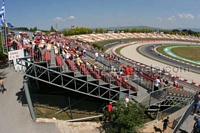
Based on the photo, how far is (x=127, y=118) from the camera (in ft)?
37.8

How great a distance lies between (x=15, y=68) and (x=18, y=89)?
6276 millimetres

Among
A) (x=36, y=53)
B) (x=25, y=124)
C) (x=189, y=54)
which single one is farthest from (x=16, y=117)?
(x=189, y=54)

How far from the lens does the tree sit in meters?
11.6

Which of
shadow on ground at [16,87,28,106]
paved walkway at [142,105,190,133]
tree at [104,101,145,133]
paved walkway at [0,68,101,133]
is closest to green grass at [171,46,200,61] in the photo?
paved walkway at [142,105,190,133]

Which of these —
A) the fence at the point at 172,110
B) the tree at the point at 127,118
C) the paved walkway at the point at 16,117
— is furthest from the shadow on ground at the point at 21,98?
the fence at the point at 172,110

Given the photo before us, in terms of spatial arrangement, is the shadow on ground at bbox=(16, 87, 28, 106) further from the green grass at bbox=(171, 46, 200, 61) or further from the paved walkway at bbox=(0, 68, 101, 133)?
the green grass at bbox=(171, 46, 200, 61)

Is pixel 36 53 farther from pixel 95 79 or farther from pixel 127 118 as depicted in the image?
pixel 127 118

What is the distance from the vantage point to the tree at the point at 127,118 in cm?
1159

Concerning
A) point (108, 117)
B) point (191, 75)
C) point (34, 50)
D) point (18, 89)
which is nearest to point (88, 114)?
point (108, 117)

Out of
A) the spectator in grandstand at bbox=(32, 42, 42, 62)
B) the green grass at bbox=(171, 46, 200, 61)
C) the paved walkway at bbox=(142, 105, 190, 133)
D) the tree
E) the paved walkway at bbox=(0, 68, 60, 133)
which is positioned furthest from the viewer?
the green grass at bbox=(171, 46, 200, 61)

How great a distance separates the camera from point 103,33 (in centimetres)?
9006

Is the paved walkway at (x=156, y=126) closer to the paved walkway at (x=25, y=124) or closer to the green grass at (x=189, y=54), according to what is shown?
the paved walkway at (x=25, y=124)

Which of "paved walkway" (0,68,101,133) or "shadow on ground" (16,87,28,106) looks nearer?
"paved walkway" (0,68,101,133)

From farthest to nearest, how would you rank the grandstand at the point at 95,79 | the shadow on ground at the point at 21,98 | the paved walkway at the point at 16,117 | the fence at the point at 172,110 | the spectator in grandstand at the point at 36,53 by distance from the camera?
the shadow on ground at the point at 21,98
the fence at the point at 172,110
the spectator in grandstand at the point at 36,53
the grandstand at the point at 95,79
the paved walkway at the point at 16,117
